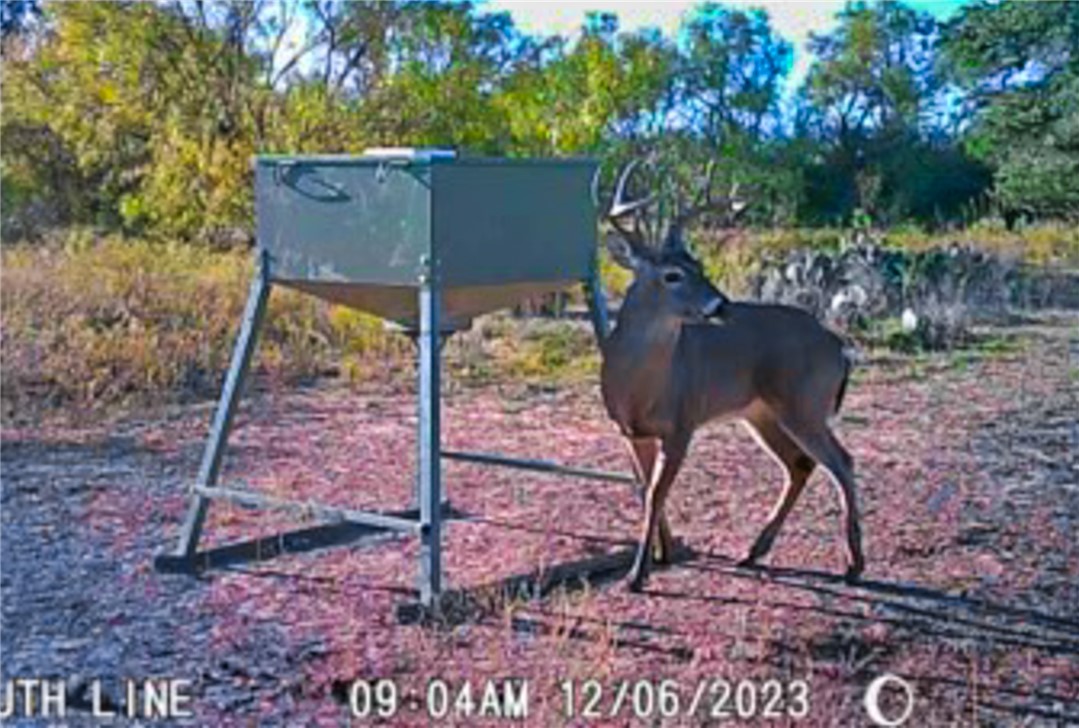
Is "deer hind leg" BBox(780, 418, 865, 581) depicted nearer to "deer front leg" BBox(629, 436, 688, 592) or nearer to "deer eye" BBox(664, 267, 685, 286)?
"deer front leg" BBox(629, 436, 688, 592)

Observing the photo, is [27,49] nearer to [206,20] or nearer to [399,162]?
[206,20]

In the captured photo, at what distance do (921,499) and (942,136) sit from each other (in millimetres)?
15474

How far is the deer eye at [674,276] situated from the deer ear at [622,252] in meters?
0.12

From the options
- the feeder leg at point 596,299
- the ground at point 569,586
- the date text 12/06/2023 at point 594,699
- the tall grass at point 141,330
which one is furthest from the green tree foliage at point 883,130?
the date text 12/06/2023 at point 594,699

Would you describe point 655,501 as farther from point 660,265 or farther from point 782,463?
point 660,265

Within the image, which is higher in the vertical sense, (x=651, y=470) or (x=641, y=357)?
(x=641, y=357)

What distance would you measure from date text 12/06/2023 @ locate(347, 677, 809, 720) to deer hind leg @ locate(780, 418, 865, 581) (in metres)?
1.11

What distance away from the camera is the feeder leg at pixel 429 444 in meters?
5.09

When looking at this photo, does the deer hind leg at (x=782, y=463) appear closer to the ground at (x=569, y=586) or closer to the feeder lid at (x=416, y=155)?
the ground at (x=569, y=586)

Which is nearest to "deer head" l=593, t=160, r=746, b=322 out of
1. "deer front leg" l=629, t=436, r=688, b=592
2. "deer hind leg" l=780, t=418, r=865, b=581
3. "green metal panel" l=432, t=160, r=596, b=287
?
"green metal panel" l=432, t=160, r=596, b=287

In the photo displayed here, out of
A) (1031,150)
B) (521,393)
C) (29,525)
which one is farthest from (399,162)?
(1031,150)

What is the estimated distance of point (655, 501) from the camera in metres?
5.41

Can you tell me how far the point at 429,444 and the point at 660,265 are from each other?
40.3 inches

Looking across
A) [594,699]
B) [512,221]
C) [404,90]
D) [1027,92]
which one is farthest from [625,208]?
[1027,92]
